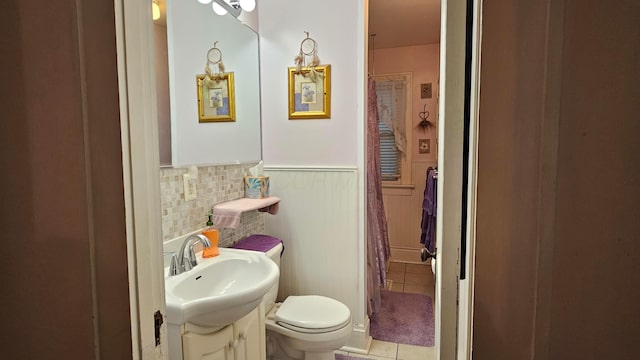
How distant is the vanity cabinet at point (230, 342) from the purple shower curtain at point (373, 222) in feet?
3.41

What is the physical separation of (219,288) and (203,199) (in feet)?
1.63

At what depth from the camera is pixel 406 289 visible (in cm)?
330

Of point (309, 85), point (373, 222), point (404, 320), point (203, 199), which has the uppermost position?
point (309, 85)

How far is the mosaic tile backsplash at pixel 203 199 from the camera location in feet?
5.07

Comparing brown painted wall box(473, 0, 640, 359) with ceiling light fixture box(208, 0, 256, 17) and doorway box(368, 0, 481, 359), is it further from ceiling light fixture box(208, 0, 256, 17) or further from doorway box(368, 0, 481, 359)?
ceiling light fixture box(208, 0, 256, 17)

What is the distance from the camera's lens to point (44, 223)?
55cm

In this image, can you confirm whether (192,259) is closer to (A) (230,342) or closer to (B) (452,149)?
(A) (230,342)

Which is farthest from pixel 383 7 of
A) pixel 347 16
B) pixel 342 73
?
pixel 342 73

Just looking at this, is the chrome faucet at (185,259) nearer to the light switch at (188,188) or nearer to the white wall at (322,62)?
the light switch at (188,188)

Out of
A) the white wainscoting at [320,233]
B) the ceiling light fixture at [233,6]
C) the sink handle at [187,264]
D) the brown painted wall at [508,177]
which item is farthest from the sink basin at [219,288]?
the ceiling light fixture at [233,6]

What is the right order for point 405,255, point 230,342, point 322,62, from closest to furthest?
point 230,342 < point 322,62 < point 405,255

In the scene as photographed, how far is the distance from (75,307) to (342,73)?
1.97 meters

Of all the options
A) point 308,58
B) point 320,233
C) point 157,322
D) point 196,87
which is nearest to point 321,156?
point 320,233

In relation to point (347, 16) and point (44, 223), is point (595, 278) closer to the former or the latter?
point (44, 223)
